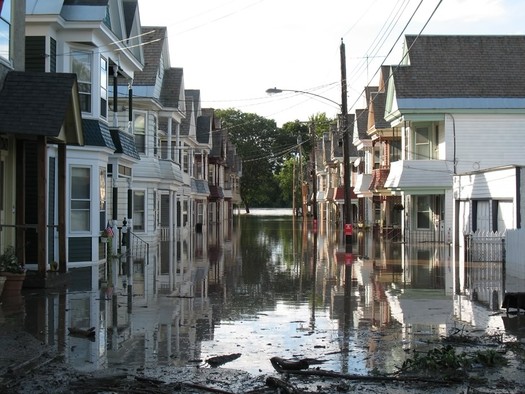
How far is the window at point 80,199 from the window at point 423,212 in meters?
23.6

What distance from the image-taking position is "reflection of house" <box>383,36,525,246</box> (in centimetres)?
3694

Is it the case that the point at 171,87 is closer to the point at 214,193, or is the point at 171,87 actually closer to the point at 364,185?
the point at 364,185

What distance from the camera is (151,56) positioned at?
3756 centimetres

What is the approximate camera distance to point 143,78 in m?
35.6

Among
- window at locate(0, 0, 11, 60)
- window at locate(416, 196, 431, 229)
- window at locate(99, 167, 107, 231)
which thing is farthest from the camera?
window at locate(416, 196, 431, 229)

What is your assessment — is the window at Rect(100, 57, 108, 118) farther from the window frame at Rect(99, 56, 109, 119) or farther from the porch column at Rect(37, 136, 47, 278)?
the porch column at Rect(37, 136, 47, 278)

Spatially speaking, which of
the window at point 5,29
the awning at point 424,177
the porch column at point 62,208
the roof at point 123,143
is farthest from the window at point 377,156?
the window at point 5,29

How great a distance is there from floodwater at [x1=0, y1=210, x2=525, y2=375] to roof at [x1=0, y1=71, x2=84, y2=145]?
142 inches

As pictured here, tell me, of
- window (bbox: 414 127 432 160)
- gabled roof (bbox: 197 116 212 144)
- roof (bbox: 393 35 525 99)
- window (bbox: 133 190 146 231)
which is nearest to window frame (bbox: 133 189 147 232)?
window (bbox: 133 190 146 231)

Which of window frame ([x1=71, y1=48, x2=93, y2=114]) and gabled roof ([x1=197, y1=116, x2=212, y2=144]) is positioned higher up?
gabled roof ([x1=197, y1=116, x2=212, y2=144])

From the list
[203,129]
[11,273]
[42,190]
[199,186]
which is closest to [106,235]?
[42,190]

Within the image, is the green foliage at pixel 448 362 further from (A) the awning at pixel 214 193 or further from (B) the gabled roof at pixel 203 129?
(A) the awning at pixel 214 193

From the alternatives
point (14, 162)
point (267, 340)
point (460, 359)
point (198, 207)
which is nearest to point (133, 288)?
point (14, 162)

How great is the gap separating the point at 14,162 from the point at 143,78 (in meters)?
18.7
